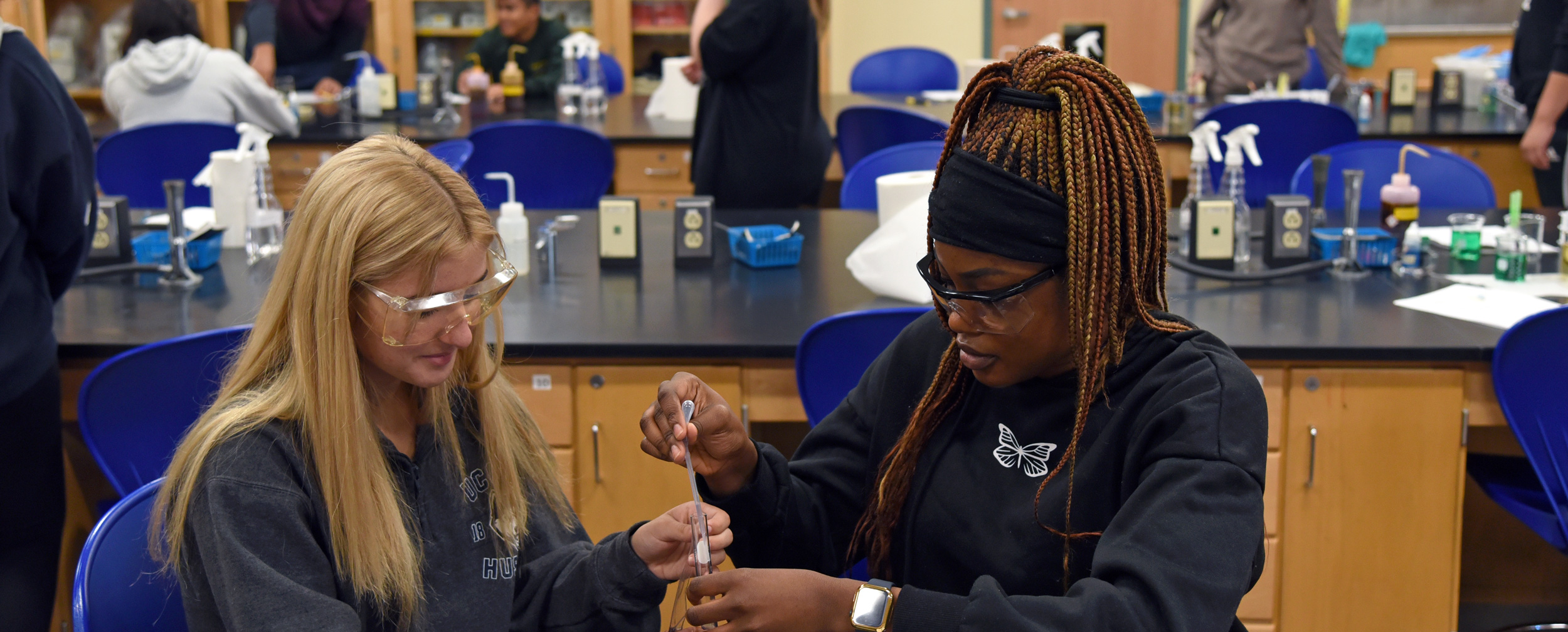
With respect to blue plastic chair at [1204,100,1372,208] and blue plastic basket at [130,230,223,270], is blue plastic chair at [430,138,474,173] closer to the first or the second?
blue plastic basket at [130,230,223,270]

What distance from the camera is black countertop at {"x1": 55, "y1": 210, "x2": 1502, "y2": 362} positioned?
227 cm

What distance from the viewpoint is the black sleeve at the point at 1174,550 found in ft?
3.41

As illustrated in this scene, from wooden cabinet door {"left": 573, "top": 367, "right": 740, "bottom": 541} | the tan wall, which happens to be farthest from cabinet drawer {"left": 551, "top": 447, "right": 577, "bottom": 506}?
the tan wall

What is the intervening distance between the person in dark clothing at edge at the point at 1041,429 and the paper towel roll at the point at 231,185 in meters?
1.94

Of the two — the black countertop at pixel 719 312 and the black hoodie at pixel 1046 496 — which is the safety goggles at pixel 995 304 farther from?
the black countertop at pixel 719 312

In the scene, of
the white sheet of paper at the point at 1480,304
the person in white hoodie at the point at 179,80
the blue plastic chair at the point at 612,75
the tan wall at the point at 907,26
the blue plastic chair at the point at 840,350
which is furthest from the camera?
the tan wall at the point at 907,26

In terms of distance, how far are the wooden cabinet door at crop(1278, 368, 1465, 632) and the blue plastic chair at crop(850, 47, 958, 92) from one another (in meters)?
4.10

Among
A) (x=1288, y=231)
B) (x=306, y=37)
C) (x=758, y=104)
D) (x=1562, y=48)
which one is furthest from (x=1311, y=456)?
(x=306, y=37)

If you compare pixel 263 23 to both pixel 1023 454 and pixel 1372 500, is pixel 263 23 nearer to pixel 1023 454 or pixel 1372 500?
pixel 1372 500

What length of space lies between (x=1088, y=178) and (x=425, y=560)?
762 millimetres

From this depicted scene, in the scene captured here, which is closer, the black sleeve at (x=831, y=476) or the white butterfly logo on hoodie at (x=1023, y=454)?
Answer: the white butterfly logo on hoodie at (x=1023, y=454)

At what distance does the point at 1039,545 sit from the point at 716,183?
2700mm

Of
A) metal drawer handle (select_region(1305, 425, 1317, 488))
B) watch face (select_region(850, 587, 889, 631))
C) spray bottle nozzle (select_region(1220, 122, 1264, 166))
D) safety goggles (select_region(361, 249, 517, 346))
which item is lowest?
metal drawer handle (select_region(1305, 425, 1317, 488))

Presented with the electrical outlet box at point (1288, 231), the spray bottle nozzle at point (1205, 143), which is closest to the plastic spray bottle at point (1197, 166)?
the spray bottle nozzle at point (1205, 143)
